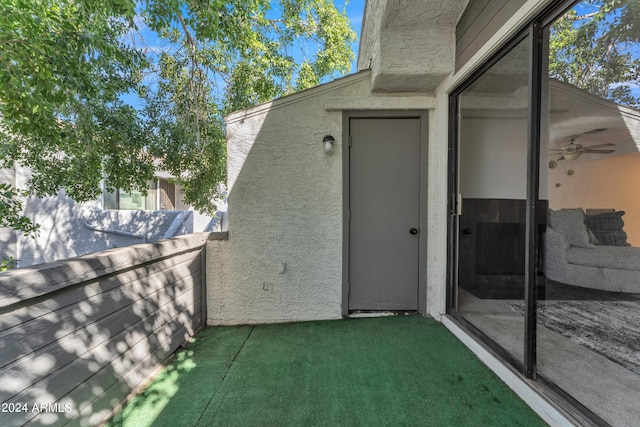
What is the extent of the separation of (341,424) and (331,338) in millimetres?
1072

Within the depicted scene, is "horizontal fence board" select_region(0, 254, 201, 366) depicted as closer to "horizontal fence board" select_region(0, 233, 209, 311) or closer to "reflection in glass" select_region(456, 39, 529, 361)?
"horizontal fence board" select_region(0, 233, 209, 311)

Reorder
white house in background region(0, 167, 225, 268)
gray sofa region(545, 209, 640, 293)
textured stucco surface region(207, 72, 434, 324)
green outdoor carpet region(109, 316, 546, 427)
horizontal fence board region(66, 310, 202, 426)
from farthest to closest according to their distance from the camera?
white house in background region(0, 167, 225, 268), textured stucco surface region(207, 72, 434, 324), gray sofa region(545, 209, 640, 293), green outdoor carpet region(109, 316, 546, 427), horizontal fence board region(66, 310, 202, 426)

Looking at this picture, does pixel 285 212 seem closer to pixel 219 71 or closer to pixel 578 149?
pixel 578 149

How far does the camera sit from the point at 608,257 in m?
3.06

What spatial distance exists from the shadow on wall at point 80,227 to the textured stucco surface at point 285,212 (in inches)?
194

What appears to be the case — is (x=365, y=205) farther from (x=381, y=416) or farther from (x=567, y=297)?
(x=567, y=297)

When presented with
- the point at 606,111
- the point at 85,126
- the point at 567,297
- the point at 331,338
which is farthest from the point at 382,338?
the point at 85,126

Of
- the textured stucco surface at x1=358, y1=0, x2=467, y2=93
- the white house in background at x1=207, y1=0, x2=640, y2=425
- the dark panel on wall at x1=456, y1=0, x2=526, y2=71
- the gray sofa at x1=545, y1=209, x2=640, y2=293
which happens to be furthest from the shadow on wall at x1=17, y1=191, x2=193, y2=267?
the gray sofa at x1=545, y1=209, x2=640, y2=293

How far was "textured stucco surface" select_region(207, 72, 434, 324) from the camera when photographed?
10.3 ft

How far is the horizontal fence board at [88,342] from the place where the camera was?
124 cm

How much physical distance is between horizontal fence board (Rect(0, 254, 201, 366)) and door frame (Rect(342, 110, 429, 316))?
1.94 m

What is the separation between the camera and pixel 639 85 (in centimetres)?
193

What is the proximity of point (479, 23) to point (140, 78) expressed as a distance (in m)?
5.98

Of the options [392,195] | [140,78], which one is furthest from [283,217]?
[140,78]
